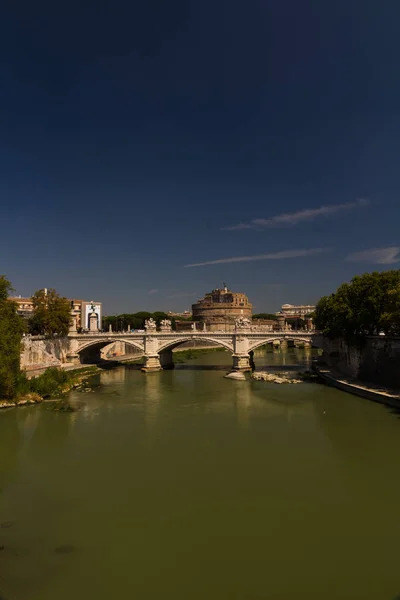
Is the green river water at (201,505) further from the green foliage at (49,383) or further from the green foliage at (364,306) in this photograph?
the green foliage at (364,306)

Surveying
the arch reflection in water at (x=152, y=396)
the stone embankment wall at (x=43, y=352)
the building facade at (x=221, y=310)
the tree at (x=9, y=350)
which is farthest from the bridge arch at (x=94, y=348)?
the building facade at (x=221, y=310)

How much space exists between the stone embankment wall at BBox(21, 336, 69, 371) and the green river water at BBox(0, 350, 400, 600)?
11595mm

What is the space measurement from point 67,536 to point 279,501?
5.42 meters

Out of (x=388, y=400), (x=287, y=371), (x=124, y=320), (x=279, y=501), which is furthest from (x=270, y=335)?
(x=124, y=320)

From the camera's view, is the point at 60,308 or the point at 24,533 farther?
the point at 60,308

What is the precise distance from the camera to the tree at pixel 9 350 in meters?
20.6

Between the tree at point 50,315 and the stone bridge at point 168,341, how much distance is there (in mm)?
1868

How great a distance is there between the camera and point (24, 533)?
925 cm

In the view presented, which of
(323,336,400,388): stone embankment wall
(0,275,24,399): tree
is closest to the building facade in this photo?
(323,336,400,388): stone embankment wall

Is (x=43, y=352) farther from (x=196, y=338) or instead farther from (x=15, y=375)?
(x=196, y=338)

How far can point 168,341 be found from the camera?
35.6 metres

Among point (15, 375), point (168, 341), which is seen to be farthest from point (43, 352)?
point (15, 375)

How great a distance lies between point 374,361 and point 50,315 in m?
26.1

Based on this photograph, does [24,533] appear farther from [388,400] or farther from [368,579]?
[388,400]
